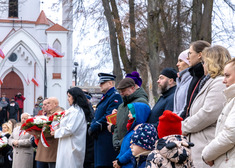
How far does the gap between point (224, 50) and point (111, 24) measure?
41.7 ft

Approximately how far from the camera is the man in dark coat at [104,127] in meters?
8.71

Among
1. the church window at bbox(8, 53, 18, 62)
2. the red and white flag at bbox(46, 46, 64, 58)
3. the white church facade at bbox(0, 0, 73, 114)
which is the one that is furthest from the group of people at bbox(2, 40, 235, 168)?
the church window at bbox(8, 53, 18, 62)

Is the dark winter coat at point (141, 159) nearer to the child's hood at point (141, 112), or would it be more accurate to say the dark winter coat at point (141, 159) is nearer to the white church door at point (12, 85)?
the child's hood at point (141, 112)

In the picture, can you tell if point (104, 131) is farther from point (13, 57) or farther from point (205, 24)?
point (13, 57)

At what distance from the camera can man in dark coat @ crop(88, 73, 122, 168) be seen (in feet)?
28.6

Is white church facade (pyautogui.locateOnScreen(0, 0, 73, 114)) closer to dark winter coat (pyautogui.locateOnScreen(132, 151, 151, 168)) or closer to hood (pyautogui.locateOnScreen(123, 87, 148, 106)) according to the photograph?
hood (pyautogui.locateOnScreen(123, 87, 148, 106))

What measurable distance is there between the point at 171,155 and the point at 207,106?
4.46 ft

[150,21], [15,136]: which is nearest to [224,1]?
[150,21]

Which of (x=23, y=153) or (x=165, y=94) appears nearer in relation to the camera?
(x=165, y=94)

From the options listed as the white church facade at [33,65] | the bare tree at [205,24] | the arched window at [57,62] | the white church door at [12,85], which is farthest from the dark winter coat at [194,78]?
the white church door at [12,85]

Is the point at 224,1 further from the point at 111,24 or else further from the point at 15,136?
the point at 15,136

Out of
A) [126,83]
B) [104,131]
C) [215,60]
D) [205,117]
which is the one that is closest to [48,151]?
[104,131]

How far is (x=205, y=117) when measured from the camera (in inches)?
221

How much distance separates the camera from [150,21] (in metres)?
16.8
